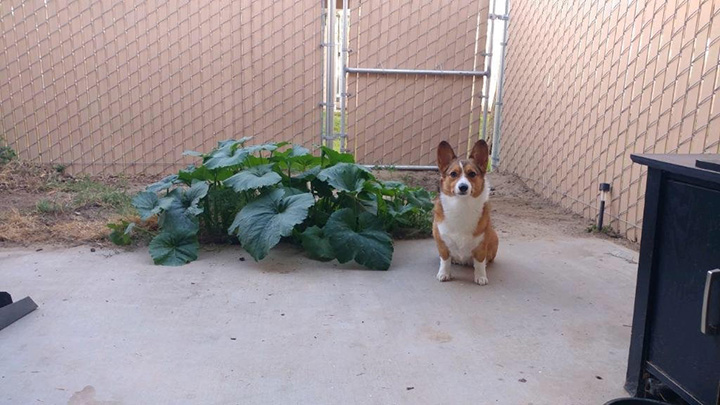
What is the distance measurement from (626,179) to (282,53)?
149 inches

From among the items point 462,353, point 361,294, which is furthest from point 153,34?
point 462,353

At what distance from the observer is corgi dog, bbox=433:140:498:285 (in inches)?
131

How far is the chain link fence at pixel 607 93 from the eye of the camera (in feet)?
11.8

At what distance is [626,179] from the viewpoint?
4.22 metres

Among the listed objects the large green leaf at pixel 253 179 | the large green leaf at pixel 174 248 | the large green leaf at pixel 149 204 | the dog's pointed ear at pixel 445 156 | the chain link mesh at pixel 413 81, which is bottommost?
the large green leaf at pixel 174 248

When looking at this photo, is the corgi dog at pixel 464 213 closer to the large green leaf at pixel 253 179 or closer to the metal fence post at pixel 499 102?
the large green leaf at pixel 253 179

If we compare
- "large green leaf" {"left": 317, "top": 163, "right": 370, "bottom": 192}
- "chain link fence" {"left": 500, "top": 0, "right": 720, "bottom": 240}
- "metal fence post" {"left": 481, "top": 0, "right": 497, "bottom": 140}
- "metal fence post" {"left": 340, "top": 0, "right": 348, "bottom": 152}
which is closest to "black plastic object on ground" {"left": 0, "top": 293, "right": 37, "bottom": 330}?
"large green leaf" {"left": 317, "top": 163, "right": 370, "bottom": 192}

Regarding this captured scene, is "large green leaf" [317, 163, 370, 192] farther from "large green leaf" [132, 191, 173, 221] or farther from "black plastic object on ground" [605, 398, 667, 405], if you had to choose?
"black plastic object on ground" [605, 398, 667, 405]

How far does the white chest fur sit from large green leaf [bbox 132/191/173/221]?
1.91 m

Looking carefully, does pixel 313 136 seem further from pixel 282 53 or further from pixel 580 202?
pixel 580 202

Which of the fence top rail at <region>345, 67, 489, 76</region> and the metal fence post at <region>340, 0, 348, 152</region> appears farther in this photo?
the fence top rail at <region>345, 67, 489, 76</region>

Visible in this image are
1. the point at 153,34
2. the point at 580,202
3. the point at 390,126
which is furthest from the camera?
the point at 390,126

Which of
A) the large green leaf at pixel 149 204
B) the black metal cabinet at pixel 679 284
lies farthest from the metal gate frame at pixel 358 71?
the black metal cabinet at pixel 679 284

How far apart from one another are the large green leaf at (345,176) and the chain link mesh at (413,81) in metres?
2.56
